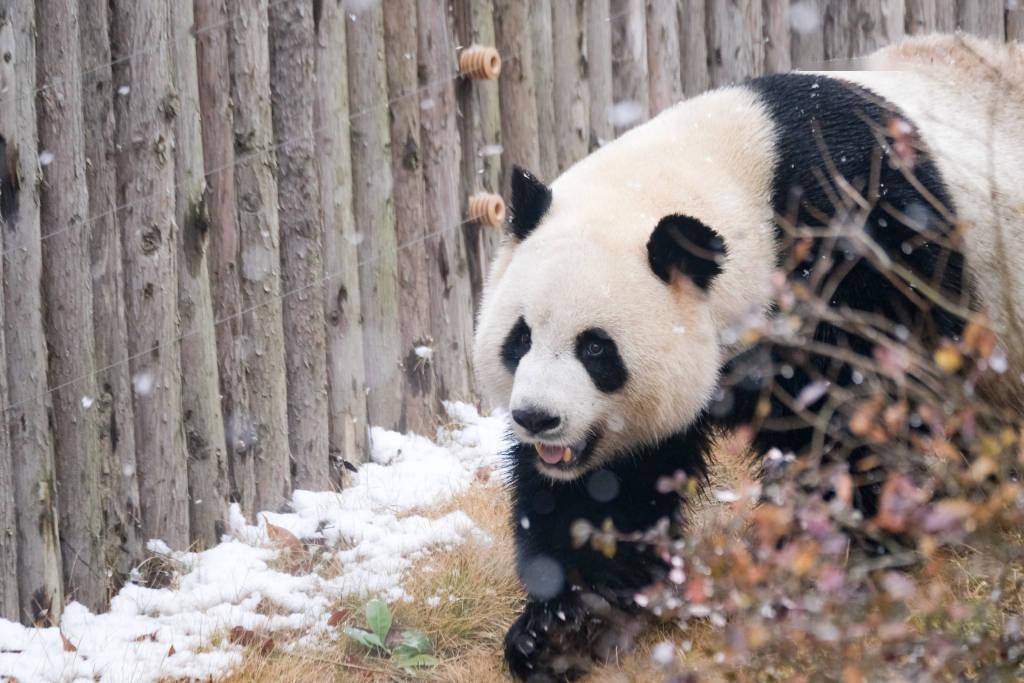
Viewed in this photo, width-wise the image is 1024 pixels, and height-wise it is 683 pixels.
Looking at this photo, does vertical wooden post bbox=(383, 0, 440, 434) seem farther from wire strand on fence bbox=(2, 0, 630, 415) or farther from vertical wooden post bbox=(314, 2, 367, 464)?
vertical wooden post bbox=(314, 2, 367, 464)

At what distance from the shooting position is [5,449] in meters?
3.94

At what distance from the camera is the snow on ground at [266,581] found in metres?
3.83

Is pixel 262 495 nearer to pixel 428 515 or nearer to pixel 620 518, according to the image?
pixel 428 515

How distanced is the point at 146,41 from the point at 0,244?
0.90 metres

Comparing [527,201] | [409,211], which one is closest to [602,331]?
[527,201]

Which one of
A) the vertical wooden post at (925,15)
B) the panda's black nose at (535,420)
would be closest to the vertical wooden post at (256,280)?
the panda's black nose at (535,420)

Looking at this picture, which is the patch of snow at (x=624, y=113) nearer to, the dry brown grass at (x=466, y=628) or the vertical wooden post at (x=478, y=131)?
the vertical wooden post at (x=478, y=131)

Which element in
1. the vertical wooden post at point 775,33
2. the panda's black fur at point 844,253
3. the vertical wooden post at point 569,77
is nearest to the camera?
the panda's black fur at point 844,253

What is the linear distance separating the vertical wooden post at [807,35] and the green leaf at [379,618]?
4.85 m

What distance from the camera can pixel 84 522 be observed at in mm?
4215

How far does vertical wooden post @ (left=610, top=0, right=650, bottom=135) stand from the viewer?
21.5ft

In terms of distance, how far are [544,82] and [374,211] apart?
1.30 meters

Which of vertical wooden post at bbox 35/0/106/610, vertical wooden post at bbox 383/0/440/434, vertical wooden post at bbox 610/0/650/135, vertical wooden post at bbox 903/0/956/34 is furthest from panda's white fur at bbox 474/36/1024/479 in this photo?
vertical wooden post at bbox 903/0/956/34

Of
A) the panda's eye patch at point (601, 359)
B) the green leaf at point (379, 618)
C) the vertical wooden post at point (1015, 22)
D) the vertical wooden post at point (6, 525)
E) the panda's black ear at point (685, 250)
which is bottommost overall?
the green leaf at point (379, 618)
